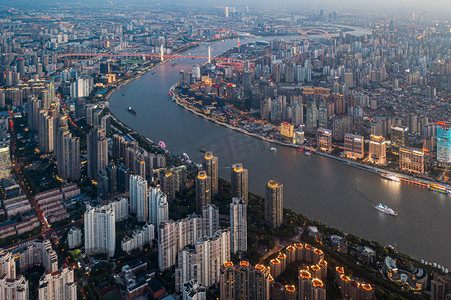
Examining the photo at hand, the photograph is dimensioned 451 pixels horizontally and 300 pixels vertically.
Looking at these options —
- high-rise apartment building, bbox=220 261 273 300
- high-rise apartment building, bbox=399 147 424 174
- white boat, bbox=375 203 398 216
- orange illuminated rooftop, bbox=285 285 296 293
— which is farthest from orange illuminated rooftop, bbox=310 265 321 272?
high-rise apartment building, bbox=399 147 424 174

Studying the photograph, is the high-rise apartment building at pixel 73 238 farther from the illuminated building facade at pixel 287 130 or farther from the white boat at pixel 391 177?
the illuminated building facade at pixel 287 130

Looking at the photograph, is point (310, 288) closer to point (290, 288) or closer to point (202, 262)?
point (290, 288)

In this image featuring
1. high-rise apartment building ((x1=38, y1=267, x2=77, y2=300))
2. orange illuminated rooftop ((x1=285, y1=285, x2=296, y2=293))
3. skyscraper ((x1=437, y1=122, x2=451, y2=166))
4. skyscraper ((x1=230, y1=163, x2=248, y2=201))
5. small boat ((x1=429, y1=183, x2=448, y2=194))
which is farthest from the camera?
skyscraper ((x1=437, y1=122, x2=451, y2=166))

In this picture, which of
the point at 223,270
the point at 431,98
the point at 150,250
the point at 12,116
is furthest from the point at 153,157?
the point at 431,98

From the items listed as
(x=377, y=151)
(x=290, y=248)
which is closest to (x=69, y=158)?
(x=290, y=248)

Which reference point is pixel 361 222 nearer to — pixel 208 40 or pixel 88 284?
pixel 88 284

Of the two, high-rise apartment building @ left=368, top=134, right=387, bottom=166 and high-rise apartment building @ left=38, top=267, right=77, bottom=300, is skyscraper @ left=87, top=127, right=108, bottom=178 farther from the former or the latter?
high-rise apartment building @ left=368, top=134, right=387, bottom=166
